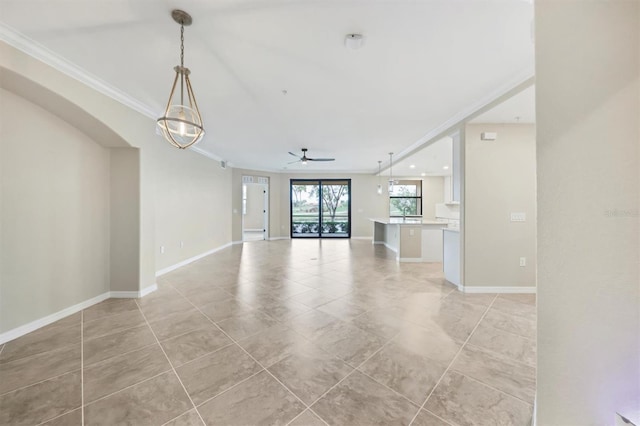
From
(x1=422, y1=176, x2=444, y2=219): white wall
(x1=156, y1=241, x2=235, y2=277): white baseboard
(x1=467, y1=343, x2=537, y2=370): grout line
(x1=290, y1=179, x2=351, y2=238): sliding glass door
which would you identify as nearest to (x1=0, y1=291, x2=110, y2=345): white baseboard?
(x1=156, y1=241, x2=235, y2=277): white baseboard

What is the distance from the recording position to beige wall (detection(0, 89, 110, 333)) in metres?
2.32

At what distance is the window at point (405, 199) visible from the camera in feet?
31.8

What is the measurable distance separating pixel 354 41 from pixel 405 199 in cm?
852

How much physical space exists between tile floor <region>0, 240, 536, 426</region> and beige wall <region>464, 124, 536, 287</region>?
1.33 feet

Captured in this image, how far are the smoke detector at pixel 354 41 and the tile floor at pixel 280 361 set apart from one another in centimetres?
274

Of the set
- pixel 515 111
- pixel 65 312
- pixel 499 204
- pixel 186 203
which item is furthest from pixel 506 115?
pixel 65 312

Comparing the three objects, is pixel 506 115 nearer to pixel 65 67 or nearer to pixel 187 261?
pixel 65 67

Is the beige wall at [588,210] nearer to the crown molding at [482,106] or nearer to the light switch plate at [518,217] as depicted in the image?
the crown molding at [482,106]

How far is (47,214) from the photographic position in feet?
8.63

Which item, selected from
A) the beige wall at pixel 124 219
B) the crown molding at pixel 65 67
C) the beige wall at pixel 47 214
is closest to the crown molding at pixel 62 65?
the crown molding at pixel 65 67

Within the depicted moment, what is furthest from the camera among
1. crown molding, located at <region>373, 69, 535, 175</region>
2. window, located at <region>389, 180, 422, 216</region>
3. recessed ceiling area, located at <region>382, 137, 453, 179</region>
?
window, located at <region>389, 180, 422, 216</region>

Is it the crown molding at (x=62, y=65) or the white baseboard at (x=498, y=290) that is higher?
the crown molding at (x=62, y=65)

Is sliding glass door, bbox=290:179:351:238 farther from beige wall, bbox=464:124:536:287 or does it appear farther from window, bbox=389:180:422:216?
beige wall, bbox=464:124:536:287

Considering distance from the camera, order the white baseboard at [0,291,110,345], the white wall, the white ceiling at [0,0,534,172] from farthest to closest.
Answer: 1. the white wall
2. the white baseboard at [0,291,110,345]
3. the white ceiling at [0,0,534,172]
